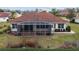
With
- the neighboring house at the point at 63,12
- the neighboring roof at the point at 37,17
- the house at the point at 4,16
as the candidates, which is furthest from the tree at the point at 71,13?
the house at the point at 4,16

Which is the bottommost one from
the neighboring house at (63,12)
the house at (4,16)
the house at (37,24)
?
the house at (37,24)

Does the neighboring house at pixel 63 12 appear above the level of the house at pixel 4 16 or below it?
above

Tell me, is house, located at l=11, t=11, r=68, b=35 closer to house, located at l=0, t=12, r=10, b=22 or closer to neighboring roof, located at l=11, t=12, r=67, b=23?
neighboring roof, located at l=11, t=12, r=67, b=23

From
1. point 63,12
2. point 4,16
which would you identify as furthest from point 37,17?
point 4,16

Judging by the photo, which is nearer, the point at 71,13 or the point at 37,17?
the point at 37,17

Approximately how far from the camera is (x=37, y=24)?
670 cm

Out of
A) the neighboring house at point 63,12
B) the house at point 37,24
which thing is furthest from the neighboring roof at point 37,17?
the neighboring house at point 63,12

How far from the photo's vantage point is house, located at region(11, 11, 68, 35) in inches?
264

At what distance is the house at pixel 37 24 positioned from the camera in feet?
22.0

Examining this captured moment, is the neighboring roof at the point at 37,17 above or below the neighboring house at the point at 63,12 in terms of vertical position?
below

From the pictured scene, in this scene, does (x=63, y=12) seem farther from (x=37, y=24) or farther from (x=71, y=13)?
(x=37, y=24)

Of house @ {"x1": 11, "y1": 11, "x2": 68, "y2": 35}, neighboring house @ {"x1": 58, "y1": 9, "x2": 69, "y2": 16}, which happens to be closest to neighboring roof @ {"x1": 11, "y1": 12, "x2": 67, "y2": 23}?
house @ {"x1": 11, "y1": 11, "x2": 68, "y2": 35}

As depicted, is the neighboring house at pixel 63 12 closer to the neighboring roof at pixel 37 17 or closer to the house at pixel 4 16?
the neighboring roof at pixel 37 17
